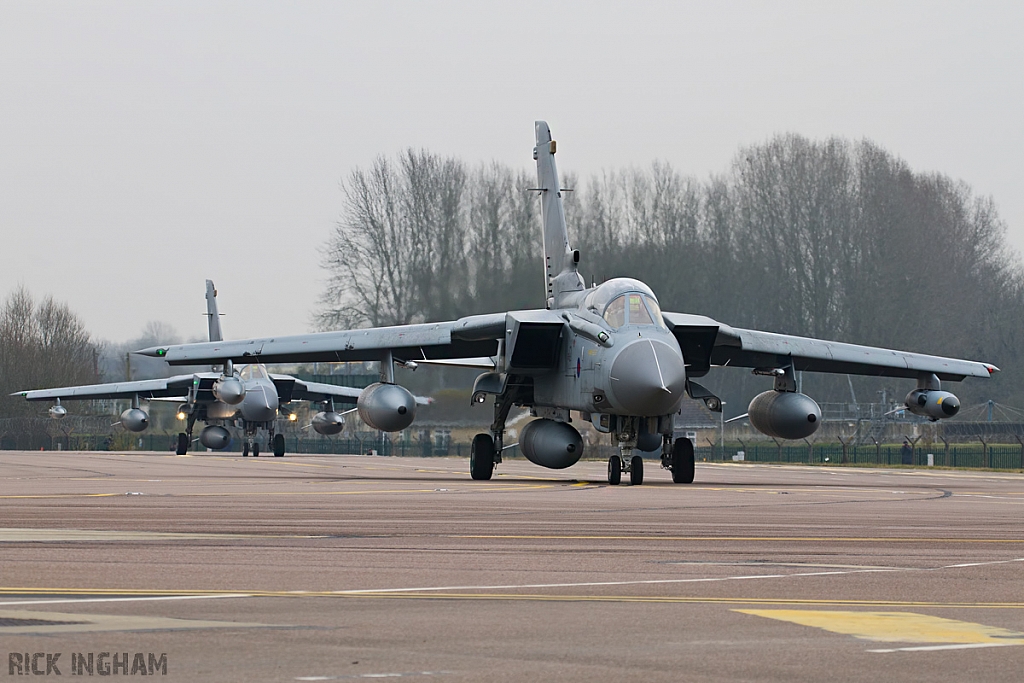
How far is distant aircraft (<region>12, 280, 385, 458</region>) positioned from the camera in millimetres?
48344

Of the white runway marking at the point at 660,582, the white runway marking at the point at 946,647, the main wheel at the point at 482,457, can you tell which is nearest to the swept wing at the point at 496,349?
the main wheel at the point at 482,457

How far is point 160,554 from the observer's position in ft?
29.6

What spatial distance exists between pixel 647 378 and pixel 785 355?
6.19 metres

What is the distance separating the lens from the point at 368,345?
2569 centimetres

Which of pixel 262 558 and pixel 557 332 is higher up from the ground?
pixel 557 332

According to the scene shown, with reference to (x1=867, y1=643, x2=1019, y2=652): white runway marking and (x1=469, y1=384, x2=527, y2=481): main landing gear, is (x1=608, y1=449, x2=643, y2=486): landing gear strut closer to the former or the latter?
(x1=469, y1=384, x2=527, y2=481): main landing gear

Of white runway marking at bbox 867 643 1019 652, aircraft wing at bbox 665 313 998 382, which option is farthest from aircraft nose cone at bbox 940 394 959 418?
white runway marking at bbox 867 643 1019 652

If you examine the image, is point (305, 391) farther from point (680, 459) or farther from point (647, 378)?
point (647, 378)

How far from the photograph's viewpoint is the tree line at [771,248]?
55875 mm

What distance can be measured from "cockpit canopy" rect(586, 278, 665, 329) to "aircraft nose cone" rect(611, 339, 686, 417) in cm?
72

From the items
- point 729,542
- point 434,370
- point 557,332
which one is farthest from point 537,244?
point 729,542

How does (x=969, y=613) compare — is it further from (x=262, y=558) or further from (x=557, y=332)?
(x=557, y=332)

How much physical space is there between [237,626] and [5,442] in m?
76.6

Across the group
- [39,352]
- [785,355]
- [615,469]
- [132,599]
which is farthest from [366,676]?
[39,352]
